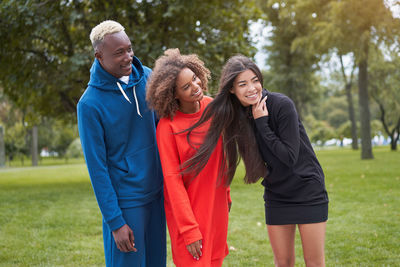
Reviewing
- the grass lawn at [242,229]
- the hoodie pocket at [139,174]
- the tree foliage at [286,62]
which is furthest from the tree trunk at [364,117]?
the hoodie pocket at [139,174]

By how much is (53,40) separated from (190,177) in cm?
1052

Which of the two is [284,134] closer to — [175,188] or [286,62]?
[175,188]

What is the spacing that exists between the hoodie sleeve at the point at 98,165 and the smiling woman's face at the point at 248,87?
0.98m

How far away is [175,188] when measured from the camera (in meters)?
2.71

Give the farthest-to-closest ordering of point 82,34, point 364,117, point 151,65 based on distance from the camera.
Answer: point 364,117, point 82,34, point 151,65

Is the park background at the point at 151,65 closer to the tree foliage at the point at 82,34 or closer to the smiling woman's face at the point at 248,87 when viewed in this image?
the tree foliage at the point at 82,34

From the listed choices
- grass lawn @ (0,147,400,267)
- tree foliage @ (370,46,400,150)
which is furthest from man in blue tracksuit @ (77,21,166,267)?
→ tree foliage @ (370,46,400,150)

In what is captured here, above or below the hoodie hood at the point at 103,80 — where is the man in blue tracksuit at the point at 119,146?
below

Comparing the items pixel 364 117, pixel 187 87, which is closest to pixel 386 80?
pixel 364 117

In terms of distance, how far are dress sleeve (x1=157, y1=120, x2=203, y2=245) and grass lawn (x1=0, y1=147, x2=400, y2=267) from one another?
2542 mm

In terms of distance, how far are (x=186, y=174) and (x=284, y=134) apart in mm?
708

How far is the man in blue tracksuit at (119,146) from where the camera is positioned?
2725 millimetres

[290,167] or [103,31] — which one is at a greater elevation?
[103,31]

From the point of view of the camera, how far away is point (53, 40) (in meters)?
12.0
